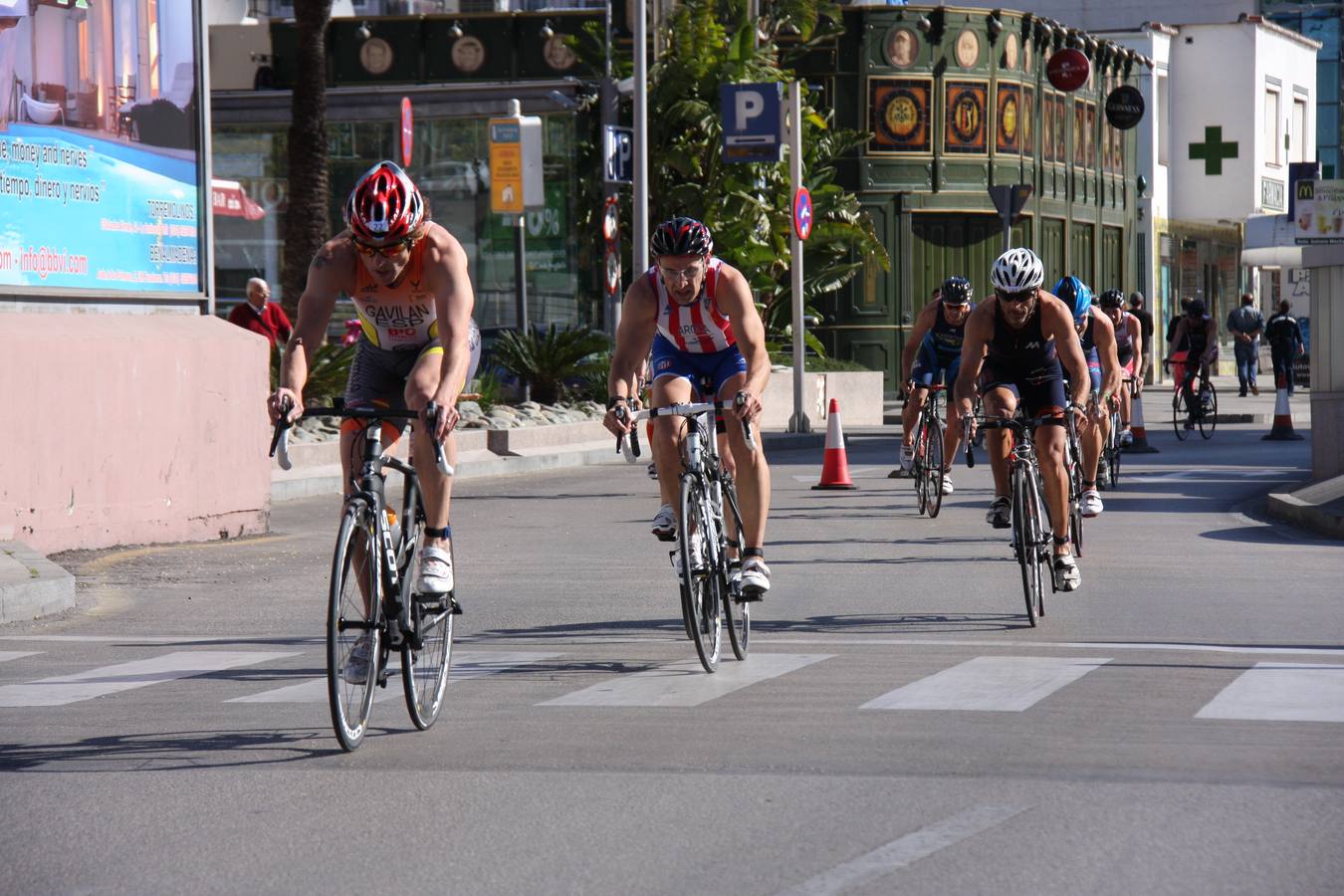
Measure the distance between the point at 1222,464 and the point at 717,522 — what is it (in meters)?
15.0

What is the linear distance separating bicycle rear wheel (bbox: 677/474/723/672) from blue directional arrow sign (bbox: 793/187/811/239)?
19787mm

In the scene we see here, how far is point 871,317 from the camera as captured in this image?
40875 mm

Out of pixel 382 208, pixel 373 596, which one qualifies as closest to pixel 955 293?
pixel 382 208

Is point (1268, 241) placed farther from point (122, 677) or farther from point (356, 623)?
point (356, 623)

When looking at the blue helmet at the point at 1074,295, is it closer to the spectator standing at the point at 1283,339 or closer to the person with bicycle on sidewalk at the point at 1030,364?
the person with bicycle on sidewalk at the point at 1030,364

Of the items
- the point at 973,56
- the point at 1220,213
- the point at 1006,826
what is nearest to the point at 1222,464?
the point at 1006,826

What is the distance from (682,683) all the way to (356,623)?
6.17 feet

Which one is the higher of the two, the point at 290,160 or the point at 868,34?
the point at 868,34

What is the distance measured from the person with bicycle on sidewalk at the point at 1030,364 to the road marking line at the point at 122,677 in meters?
3.82

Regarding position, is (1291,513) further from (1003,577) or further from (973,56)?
(973,56)

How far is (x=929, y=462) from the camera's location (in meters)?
16.6

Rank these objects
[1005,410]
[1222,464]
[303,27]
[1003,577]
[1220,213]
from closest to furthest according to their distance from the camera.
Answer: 1. [1005,410]
2. [1003,577]
3. [1222,464]
4. [303,27]
5. [1220,213]

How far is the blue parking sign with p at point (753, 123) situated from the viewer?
29.0m

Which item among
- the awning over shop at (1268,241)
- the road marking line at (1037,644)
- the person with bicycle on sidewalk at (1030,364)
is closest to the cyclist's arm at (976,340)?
the person with bicycle on sidewalk at (1030,364)
